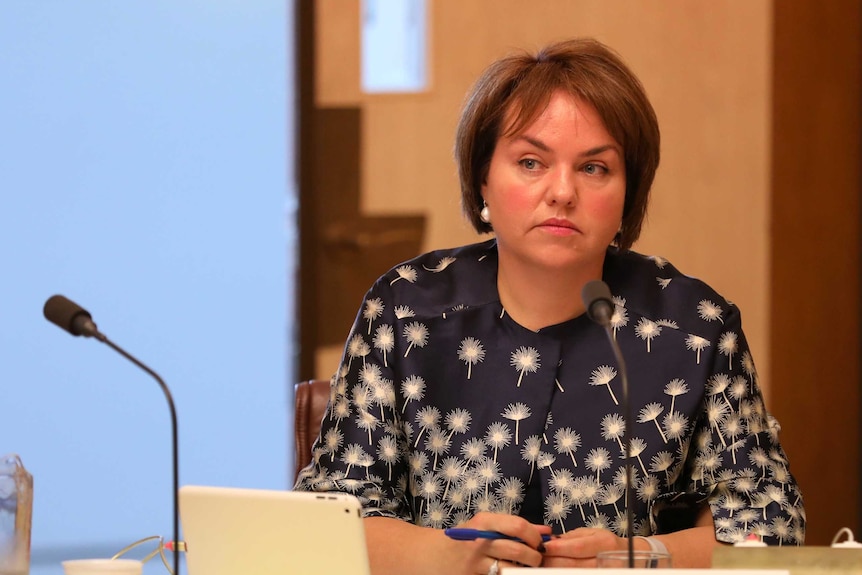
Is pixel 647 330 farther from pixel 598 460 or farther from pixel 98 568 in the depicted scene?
pixel 98 568

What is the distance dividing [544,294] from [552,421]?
8.0 inches

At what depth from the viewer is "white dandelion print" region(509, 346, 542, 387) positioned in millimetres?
1973

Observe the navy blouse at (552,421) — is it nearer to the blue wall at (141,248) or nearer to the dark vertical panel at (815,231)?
the dark vertical panel at (815,231)

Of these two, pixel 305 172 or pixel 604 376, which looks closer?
pixel 604 376

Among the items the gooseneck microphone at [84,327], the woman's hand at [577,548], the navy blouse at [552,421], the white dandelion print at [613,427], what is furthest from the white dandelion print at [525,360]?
the gooseneck microphone at [84,327]

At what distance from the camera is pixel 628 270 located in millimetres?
2107

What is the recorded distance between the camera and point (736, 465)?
1.89 meters

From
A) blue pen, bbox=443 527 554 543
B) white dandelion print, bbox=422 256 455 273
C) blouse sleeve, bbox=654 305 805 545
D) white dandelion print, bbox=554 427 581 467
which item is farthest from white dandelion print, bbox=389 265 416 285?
blue pen, bbox=443 527 554 543

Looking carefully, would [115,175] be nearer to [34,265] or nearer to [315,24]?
[34,265]

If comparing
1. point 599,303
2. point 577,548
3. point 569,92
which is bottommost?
point 577,548

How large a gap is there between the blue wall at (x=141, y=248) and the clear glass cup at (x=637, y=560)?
248 centimetres

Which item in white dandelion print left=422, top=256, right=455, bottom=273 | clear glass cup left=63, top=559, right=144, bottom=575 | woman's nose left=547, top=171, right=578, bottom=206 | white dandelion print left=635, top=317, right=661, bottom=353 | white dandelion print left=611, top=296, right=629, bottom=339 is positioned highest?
woman's nose left=547, top=171, right=578, bottom=206

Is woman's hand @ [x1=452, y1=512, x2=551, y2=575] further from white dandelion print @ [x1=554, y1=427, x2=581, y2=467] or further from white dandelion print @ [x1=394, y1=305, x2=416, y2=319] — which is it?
white dandelion print @ [x1=394, y1=305, x2=416, y2=319]

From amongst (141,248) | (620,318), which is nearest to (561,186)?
(620,318)
